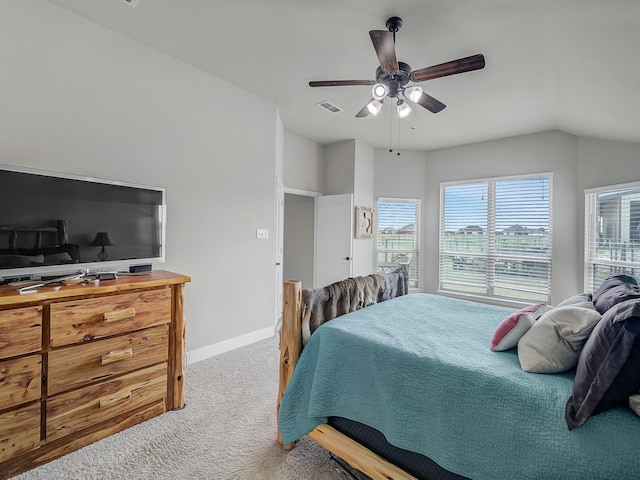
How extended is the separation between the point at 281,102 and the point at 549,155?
3.86m

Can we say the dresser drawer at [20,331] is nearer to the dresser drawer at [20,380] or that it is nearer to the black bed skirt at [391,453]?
the dresser drawer at [20,380]

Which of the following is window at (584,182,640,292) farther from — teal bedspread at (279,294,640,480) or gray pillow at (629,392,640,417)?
gray pillow at (629,392,640,417)

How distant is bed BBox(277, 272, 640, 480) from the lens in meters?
0.98

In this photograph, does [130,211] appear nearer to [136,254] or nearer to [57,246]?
[136,254]

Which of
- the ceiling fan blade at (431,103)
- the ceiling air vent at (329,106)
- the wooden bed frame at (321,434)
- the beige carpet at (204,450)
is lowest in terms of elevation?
the beige carpet at (204,450)

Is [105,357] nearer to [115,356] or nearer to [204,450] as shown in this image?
[115,356]

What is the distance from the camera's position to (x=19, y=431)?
155cm

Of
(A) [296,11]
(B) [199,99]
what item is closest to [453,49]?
(A) [296,11]

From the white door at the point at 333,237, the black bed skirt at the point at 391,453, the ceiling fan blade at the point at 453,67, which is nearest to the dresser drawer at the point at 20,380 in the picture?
the black bed skirt at the point at 391,453

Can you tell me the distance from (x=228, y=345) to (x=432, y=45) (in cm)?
339

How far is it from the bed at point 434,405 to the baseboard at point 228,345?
145 cm

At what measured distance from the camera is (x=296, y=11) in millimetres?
2139

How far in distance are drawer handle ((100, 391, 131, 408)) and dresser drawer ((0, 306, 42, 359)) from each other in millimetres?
491

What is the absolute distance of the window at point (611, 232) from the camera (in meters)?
3.31
